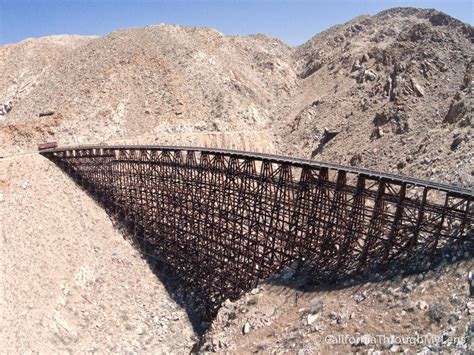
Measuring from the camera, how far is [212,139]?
44.1 metres

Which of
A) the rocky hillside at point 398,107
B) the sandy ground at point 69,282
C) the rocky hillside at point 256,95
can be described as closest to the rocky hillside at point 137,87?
the rocky hillside at point 256,95

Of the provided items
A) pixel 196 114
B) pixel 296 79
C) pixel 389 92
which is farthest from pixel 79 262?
pixel 296 79

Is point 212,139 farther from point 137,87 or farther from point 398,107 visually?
point 398,107

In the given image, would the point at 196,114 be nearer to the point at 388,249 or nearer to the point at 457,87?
the point at 457,87

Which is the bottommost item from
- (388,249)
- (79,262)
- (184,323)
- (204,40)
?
(184,323)

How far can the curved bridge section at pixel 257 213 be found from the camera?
1742 cm

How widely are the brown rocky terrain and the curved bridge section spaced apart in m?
1.46

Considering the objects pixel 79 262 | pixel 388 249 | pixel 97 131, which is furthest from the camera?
pixel 97 131

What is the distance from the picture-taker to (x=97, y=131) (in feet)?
148

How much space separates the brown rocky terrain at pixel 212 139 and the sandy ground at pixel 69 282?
90 mm

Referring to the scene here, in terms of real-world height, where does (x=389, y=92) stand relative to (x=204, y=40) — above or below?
below

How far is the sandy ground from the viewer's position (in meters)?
23.4

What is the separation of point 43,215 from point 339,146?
86.0 feet

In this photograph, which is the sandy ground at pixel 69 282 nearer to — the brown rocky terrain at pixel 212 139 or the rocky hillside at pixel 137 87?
the brown rocky terrain at pixel 212 139
